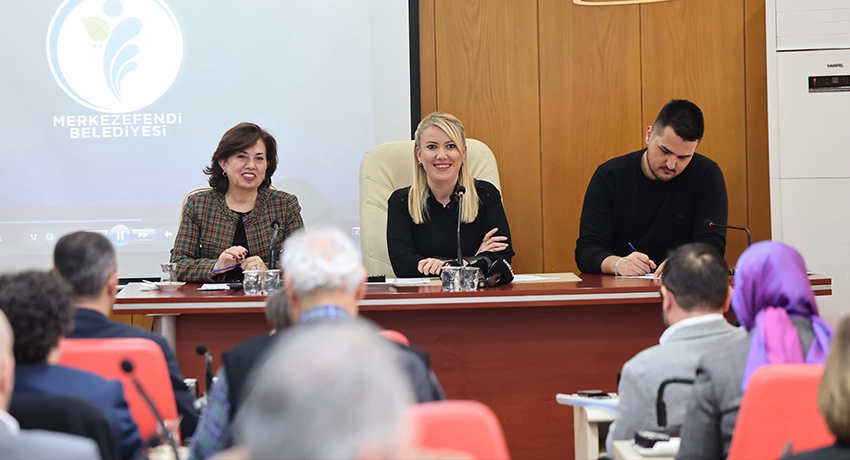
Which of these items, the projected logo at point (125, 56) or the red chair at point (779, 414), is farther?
the projected logo at point (125, 56)

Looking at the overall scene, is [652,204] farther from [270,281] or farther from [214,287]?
[214,287]

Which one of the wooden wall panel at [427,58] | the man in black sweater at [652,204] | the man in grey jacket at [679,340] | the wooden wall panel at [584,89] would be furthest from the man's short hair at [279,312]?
the wooden wall panel at [584,89]

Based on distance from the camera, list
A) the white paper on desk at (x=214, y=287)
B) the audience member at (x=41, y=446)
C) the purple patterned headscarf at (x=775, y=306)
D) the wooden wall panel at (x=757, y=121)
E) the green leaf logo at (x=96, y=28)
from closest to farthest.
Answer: the audience member at (x=41, y=446), the purple patterned headscarf at (x=775, y=306), the white paper on desk at (x=214, y=287), the green leaf logo at (x=96, y=28), the wooden wall panel at (x=757, y=121)

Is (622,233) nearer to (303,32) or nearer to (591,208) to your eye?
(591,208)

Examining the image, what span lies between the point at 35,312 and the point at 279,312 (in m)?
0.51

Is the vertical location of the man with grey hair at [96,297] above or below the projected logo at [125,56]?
below

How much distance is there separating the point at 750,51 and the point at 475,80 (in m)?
1.51

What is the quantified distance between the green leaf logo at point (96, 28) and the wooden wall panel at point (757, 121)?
3.45m

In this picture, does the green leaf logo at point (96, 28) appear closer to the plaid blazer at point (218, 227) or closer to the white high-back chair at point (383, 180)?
the plaid blazer at point (218, 227)

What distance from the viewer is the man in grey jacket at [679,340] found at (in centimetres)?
215

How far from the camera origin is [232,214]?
13.6 feet

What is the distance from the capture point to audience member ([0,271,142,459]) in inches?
68.2

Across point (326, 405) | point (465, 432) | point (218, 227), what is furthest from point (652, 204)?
point (326, 405)

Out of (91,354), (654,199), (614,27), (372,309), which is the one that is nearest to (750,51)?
(614,27)
